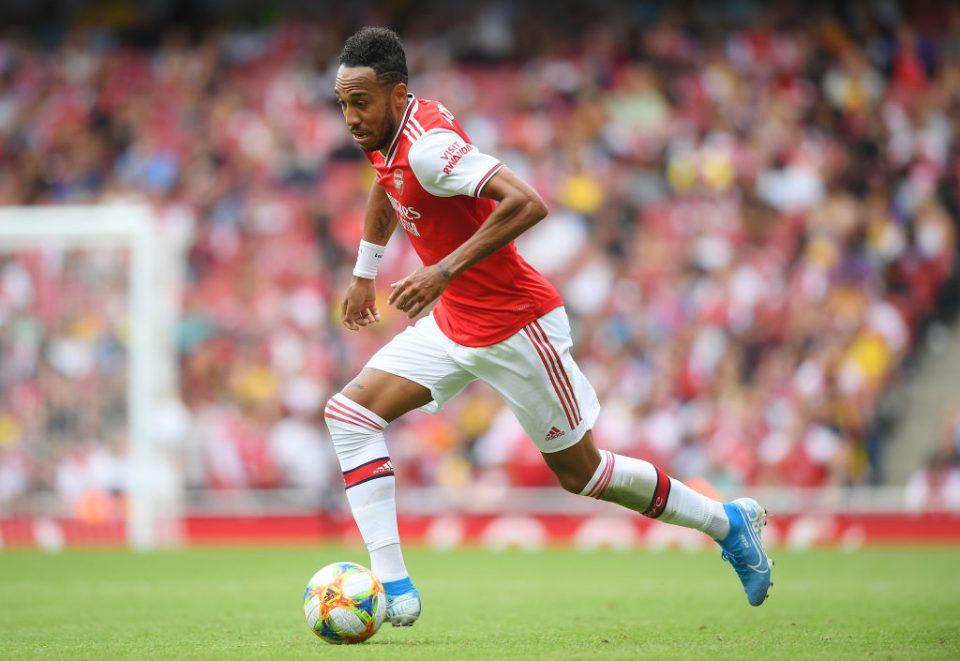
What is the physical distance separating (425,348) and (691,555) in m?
7.57

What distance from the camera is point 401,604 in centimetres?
630

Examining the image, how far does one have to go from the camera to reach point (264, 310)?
1806 cm

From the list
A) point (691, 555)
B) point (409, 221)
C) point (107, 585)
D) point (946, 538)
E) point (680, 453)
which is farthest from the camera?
point (680, 453)

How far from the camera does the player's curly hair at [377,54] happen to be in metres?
Result: 6.12

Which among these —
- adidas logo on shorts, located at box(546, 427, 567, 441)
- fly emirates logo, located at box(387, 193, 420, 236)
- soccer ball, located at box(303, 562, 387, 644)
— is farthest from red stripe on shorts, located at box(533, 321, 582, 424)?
soccer ball, located at box(303, 562, 387, 644)

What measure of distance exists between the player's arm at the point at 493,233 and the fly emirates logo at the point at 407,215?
475 millimetres

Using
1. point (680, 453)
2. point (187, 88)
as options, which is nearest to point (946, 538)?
point (680, 453)

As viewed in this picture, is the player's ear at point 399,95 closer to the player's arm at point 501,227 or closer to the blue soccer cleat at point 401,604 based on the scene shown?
the player's arm at point 501,227

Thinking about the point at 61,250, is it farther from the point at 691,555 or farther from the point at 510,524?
the point at 691,555

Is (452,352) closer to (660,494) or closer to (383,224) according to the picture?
(383,224)

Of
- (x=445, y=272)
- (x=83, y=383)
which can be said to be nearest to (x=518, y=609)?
(x=445, y=272)

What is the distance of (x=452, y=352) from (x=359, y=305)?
655mm

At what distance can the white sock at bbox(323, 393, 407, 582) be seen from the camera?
252 inches

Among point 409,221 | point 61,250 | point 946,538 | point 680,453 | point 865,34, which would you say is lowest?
point 946,538
